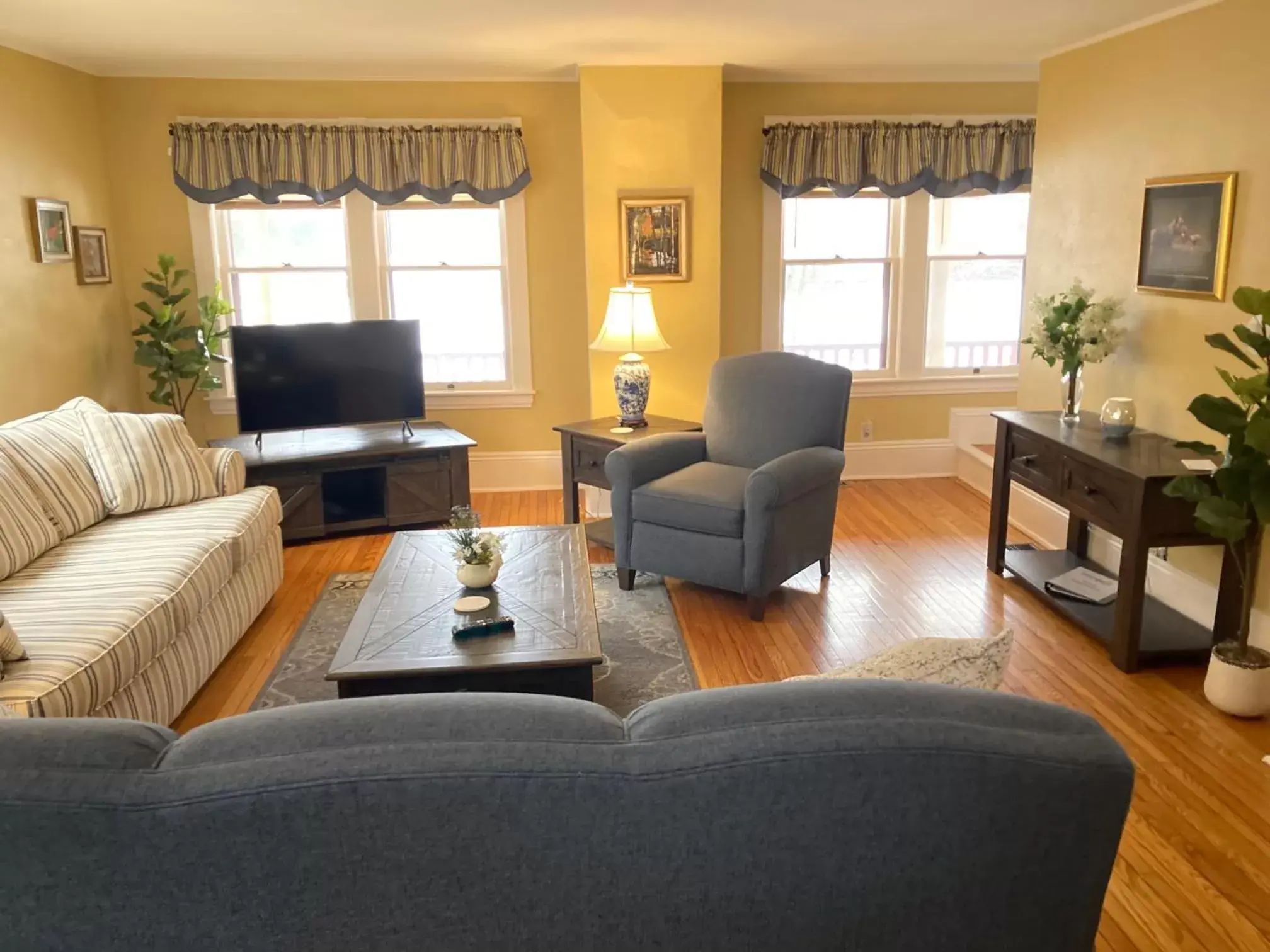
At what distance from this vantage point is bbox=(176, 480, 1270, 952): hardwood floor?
222 cm

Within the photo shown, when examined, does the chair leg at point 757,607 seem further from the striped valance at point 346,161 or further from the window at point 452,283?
the striped valance at point 346,161

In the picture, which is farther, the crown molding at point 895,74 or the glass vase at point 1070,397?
the crown molding at point 895,74

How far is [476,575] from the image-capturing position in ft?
9.86

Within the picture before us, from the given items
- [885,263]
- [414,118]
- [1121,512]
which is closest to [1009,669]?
[1121,512]

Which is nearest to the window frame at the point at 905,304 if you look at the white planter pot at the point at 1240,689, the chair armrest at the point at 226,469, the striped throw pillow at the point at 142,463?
the white planter pot at the point at 1240,689

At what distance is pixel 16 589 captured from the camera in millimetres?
2902

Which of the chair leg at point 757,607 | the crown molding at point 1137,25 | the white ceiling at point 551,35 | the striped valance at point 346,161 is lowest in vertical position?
the chair leg at point 757,607

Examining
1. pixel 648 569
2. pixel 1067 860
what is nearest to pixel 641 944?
pixel 1067 860

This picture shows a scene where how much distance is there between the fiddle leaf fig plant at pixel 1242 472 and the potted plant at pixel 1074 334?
2.89 ft

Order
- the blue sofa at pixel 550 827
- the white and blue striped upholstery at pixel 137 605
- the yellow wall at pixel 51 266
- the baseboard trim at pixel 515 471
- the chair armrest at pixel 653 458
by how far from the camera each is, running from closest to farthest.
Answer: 1. the blue sofa at pixel 550 827
2. the white and blue striped upholstery at pixel 137 605
3. the chair armrest at pixel 653 458
4. the yellow wall at pixel 51 266
5. the baseboard trim at pixel 515 471

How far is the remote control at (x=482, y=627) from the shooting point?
2672 millimetres

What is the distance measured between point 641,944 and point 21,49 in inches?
197

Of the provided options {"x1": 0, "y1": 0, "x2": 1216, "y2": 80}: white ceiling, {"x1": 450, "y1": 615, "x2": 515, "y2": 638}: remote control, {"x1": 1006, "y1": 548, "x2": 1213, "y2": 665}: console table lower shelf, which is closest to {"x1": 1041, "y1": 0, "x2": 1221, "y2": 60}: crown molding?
{"x1": 0, "y1": 0, "x2": 1216, "y2": 80}: white ceiling

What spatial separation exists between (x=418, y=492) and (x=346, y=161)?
6.17 feet
